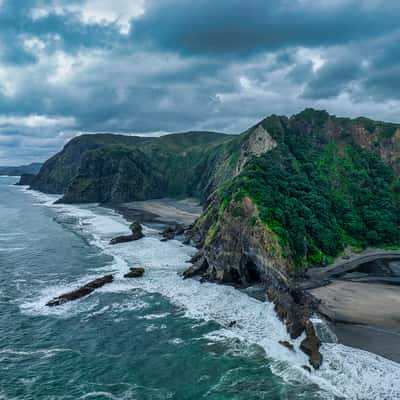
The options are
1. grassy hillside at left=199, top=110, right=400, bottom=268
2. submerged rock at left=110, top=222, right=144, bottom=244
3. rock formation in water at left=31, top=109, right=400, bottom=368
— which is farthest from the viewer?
submerged rock at left=110, top=222, right=144, bottom=244

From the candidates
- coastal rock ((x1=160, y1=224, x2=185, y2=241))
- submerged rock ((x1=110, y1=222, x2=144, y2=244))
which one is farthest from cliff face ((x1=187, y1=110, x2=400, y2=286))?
submerged rock ((x1=110, y1=222, x2=144, y2=244))

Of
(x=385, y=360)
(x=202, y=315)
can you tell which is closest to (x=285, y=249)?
(x=202, y=315)

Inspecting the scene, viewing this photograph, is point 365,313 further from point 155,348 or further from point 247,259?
point 155,348

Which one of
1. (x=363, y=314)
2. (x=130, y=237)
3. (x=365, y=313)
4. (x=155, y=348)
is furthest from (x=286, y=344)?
(x=130, y=237)

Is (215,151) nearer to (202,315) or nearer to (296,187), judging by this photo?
(296,187)

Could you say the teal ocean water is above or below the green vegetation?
below

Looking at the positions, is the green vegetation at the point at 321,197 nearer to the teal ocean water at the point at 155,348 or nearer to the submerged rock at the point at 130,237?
the teal ocean water at the point at 155,348

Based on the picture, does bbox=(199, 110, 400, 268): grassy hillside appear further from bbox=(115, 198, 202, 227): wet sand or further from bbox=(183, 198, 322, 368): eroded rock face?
bbox=(115, 198, 202, 227): wet sand
